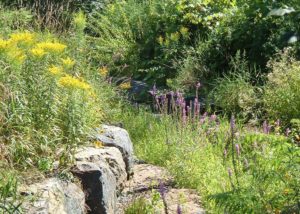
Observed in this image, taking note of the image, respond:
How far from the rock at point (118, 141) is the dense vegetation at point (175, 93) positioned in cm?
16

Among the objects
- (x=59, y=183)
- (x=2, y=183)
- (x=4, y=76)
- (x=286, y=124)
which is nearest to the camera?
(x=2, y=183)

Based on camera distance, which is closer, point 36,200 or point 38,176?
point 36,200

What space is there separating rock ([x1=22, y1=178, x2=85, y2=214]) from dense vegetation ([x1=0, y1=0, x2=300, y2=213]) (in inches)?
5.1

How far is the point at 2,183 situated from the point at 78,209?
705 mm

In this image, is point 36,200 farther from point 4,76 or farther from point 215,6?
point 215,6

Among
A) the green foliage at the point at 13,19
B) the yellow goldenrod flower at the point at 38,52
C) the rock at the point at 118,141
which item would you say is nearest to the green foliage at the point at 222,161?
the rock at the point at 118,141

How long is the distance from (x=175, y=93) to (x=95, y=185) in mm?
3803

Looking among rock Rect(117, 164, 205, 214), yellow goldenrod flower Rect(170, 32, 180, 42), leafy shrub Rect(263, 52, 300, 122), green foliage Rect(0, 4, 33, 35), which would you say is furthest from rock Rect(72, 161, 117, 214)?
yellow goldenrod flower Rect(170, 32, 180, 42)

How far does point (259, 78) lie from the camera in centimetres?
906

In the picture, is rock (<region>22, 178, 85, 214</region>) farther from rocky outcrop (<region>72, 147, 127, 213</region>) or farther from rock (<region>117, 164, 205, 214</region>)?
rock (<region>117, 164, 205, 214</region>)

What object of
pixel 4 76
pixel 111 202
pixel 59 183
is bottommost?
pixel 111 202

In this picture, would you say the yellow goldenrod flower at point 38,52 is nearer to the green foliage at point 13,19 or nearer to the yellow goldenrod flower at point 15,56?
the yellow goldenrod flower at point 15,56

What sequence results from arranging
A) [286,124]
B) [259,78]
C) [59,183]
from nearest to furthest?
[59,183] → [286,124] → [259,78]

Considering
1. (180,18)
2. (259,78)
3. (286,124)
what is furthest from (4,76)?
(180,18)
